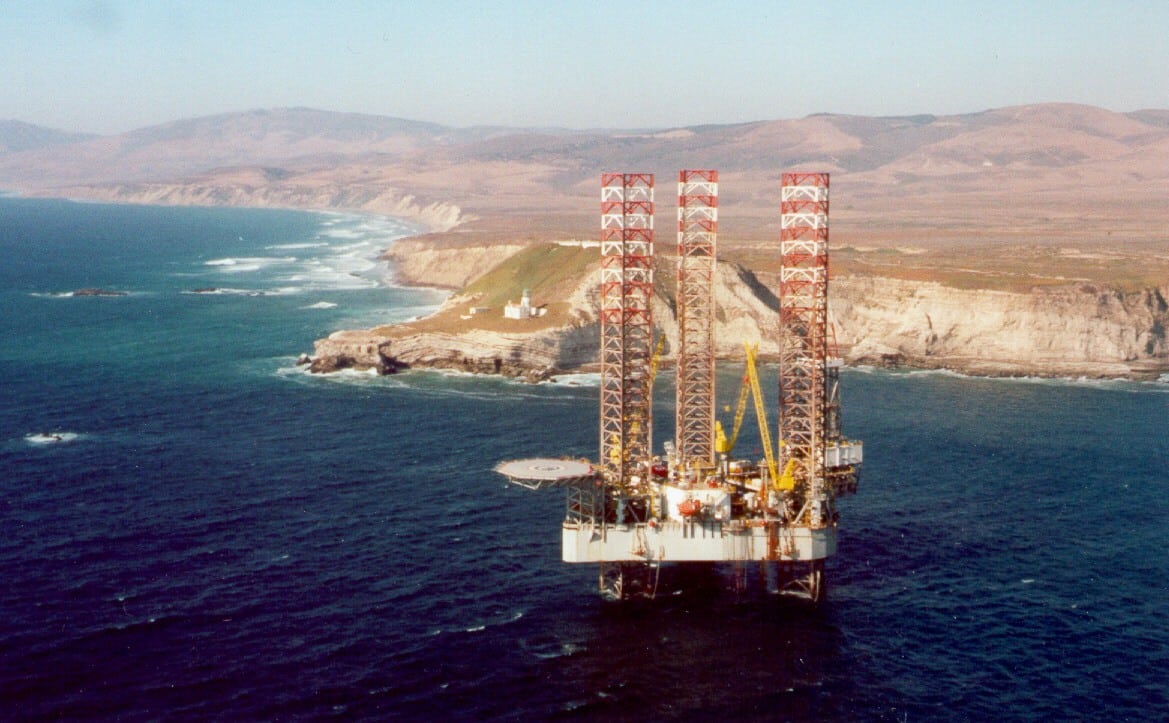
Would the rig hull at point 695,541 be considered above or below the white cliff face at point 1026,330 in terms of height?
below

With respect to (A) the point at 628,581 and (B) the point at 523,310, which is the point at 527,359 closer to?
(B) the point at 523,310

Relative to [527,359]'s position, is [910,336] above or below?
above

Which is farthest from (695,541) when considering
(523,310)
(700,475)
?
(523,310)

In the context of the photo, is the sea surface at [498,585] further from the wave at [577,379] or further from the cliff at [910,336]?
the cliff at [910,336]

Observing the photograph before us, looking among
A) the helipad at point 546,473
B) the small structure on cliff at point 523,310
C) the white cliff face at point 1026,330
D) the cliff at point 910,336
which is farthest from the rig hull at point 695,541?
the small structure on cliff at point 523,310

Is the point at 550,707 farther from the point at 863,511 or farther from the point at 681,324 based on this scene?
the point at 863,511

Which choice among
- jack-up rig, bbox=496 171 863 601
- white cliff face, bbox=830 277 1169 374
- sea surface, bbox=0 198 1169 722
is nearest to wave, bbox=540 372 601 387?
sea surface, bbox=0 198 1169 722

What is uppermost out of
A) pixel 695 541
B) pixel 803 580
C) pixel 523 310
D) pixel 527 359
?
pixel 523 310
